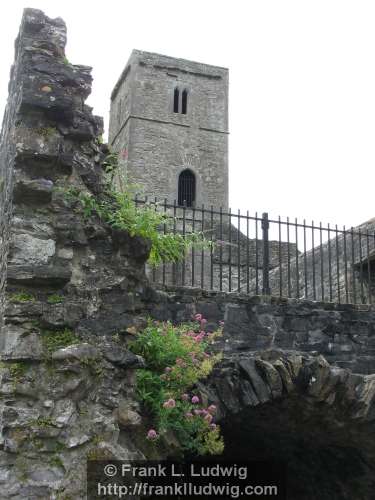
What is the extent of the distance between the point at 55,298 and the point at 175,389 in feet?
3.60

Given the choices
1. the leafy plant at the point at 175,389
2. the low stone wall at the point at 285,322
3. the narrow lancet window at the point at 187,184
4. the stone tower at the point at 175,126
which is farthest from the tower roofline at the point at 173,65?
the leafy plant at the point at 175,389

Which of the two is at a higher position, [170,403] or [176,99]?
[176,99]

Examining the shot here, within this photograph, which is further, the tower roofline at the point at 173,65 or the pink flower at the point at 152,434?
the tower roofline at the point at 173,65

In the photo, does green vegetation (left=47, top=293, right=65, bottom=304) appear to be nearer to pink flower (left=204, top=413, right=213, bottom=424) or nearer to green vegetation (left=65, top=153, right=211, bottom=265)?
green vegetation (left=65, top=153, right=211, bottom=265)

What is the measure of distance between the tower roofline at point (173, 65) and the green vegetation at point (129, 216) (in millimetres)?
27187

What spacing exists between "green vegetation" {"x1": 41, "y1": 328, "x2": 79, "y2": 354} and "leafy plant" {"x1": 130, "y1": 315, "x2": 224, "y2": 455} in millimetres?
488

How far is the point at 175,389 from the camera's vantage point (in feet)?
15.4

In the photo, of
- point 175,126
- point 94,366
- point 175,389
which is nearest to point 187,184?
point 175,126

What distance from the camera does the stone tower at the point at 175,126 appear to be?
2956 centimetres

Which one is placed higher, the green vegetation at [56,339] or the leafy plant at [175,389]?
the green vegetation at [56,339]

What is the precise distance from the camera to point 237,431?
7125 millimetres

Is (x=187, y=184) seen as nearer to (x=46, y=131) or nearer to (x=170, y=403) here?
(x=46, y=131)

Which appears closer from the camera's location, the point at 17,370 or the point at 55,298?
the point at 17,370

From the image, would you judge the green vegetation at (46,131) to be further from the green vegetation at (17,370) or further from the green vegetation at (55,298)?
the green vegetation at (17,370)
